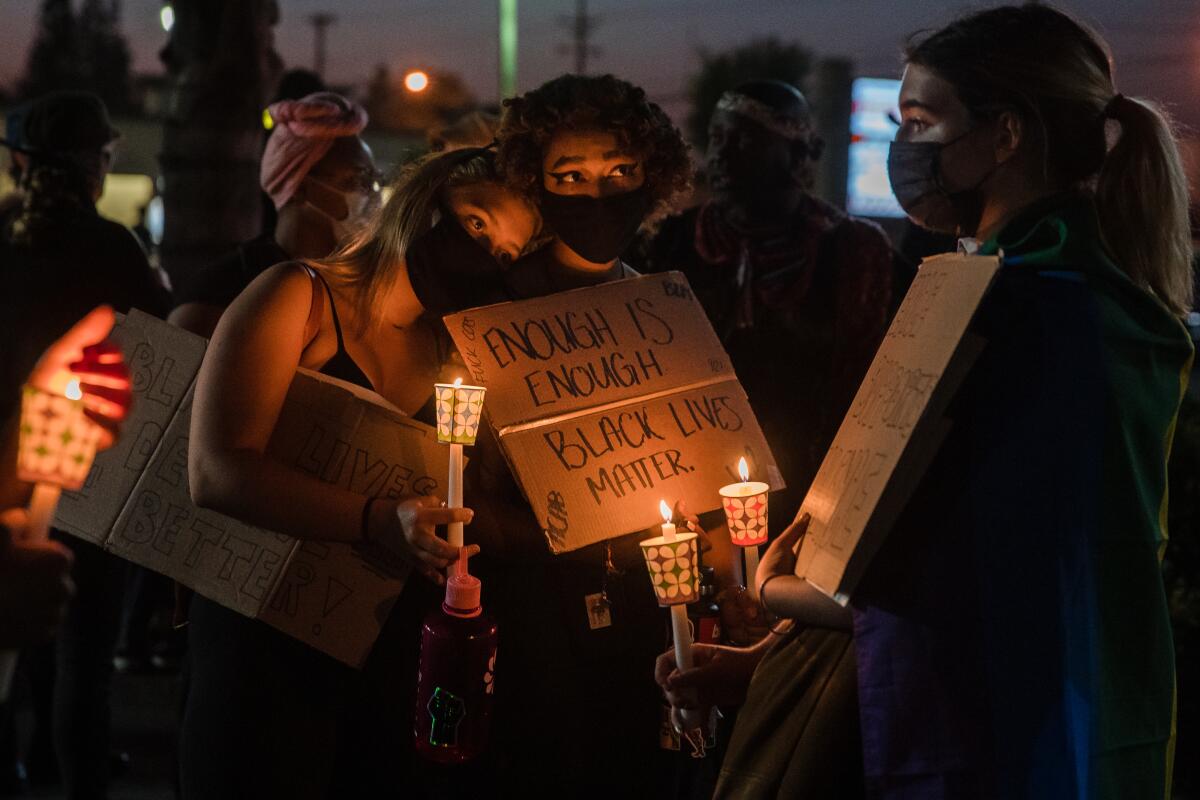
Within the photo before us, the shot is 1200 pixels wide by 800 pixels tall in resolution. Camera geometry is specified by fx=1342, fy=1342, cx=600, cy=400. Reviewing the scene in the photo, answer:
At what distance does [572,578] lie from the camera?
2.78 m

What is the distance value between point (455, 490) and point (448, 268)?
561 millimetres

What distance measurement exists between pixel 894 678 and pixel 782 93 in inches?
132

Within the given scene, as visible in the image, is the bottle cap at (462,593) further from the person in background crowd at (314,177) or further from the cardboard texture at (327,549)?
the person in background crowd at (314,177)

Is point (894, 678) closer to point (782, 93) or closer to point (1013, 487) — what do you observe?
point (1013, 487)

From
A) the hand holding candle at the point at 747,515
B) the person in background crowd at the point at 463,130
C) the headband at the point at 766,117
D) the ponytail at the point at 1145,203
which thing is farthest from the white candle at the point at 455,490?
the headband at the point at 766,117

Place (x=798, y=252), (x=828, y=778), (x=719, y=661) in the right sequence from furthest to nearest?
1. (x=798, y=252)
2. (x=719, y=661)
3. (x=828, y=778)

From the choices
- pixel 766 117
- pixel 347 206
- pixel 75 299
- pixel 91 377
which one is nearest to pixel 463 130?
pixel 347 206

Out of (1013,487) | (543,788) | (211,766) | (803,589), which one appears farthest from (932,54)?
(211,766)

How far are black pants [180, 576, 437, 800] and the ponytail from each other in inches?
58.6

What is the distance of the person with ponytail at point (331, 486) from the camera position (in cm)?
255

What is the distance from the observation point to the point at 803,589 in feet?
7.33

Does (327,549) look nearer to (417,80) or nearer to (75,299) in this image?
(75,299)

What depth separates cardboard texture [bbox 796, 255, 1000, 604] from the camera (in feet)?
6.40

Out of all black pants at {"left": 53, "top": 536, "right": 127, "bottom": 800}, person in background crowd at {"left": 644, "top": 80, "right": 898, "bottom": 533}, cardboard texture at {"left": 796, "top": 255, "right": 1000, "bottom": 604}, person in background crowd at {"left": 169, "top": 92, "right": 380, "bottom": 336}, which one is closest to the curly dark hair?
cardboard texture at {"left": 796, "top": 255, "right": 1000, "bottom": 604}
